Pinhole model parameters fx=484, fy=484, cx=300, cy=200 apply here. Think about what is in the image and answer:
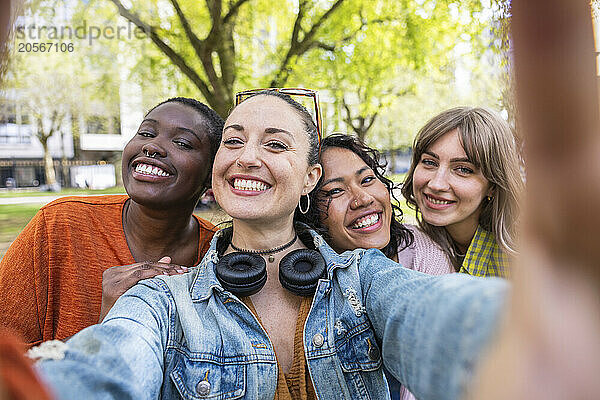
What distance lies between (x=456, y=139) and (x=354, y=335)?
1495 millimetres

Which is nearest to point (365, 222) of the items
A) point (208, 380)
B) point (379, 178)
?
point (379, 178)

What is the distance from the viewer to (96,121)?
22.2 m

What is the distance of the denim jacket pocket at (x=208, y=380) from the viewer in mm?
1412

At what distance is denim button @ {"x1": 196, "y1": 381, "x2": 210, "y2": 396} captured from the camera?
56.5 inches

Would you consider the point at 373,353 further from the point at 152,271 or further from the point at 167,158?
the point at 167,158

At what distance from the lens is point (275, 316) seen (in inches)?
69.0

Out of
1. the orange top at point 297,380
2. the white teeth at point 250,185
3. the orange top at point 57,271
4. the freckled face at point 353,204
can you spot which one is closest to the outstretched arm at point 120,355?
the orange top at point 297,380

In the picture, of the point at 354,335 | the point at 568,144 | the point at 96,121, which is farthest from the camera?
the point at 96,121

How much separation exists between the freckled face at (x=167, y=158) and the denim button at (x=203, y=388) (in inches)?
43.2

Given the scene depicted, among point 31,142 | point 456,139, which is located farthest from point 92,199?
point 31,142

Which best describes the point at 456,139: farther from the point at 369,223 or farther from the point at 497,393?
the point at 497,393

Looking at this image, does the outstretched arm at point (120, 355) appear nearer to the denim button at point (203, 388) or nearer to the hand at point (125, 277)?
the denim button at point (203, 388)

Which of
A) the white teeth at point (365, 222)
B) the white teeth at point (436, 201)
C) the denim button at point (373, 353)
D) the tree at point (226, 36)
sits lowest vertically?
the denim button at point (373, 353)

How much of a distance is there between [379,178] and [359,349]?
123cm
